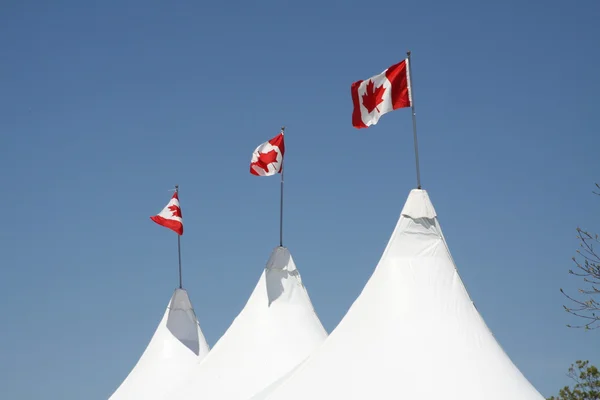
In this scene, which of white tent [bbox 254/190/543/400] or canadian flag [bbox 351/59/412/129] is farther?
canadian flag [bbox 351/59/412/129]

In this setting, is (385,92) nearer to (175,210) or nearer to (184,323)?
(175,210)

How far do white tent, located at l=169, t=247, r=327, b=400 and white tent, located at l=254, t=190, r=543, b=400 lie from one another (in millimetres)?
6290

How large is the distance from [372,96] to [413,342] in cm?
620

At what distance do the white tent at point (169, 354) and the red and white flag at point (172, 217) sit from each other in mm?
2676

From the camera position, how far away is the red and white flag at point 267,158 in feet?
98.7

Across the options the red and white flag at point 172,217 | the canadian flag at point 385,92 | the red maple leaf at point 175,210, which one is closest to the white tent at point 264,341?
the red and white flag at point 172,217

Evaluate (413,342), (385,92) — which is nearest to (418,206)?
(385,92)

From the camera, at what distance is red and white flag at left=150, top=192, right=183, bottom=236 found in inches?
1352

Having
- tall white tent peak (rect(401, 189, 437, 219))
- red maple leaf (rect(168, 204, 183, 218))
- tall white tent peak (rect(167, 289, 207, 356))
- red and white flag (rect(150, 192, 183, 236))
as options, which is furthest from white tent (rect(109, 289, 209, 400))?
tall white tent peak (rect(401, 189, 437, 219))

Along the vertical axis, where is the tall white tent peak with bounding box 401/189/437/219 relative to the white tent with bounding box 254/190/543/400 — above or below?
above

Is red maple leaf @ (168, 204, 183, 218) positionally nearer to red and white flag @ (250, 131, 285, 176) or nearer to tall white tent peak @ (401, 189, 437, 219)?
red and white flag @ (250, 131, 285, 176)

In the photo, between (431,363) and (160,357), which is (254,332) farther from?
(431,363)

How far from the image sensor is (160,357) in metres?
33.9

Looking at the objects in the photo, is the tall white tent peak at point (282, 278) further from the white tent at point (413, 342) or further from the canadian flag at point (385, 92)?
the canadian flag at point (385, 92)
